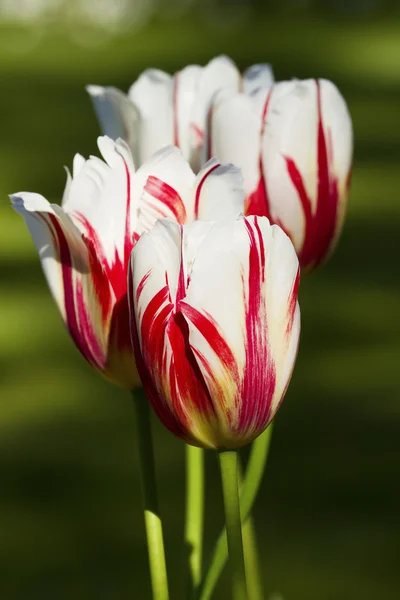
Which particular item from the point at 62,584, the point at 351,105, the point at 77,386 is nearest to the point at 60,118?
the point at 351,105

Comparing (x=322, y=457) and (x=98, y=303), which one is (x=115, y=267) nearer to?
(x=98, y=303)

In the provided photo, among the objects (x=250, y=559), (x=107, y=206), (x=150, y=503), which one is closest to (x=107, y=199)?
(x=107, y=206)

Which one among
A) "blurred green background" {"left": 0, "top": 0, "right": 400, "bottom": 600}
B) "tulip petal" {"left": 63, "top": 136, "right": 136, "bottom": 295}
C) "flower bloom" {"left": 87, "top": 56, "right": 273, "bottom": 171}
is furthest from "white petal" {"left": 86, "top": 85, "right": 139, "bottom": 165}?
"blurred green background" {"left": 0, "top": 0, "right": 400, "bottom": 600}

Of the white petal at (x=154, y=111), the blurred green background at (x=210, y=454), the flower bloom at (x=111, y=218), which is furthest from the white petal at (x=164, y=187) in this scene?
the blurred green background at (x=210, y=454)

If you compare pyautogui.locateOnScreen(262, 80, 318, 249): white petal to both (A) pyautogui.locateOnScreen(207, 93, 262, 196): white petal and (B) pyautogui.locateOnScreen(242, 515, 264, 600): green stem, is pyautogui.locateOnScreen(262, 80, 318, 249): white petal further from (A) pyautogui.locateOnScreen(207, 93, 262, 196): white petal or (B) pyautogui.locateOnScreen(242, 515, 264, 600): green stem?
(B) pyautogui.locateOnScreen(242, 515, 264, 600): green stem

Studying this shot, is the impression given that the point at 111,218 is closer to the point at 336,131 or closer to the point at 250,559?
the point at 336,131

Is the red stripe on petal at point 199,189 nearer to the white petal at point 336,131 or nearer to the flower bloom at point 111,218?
the flower bloom at point 111,218
